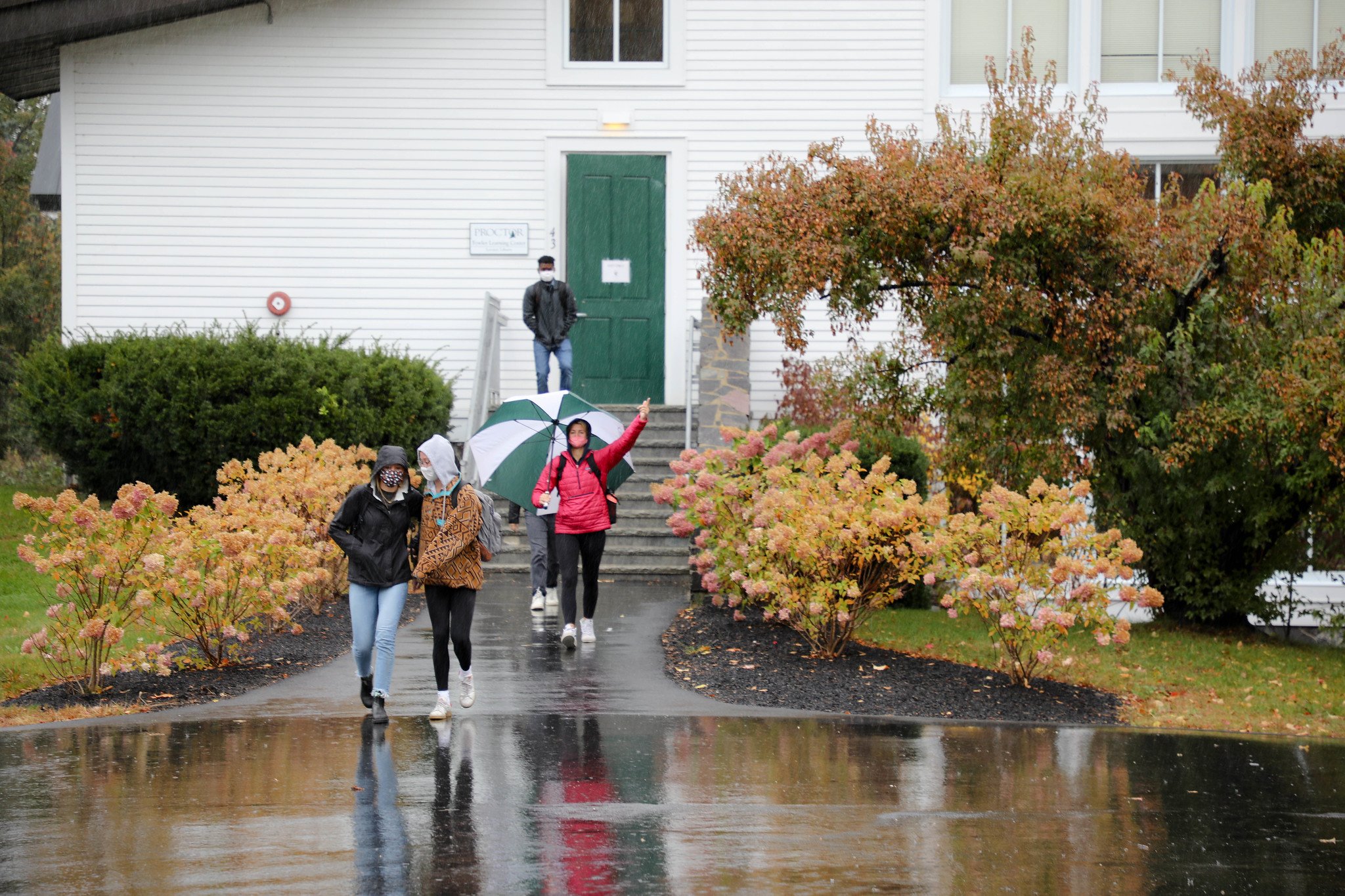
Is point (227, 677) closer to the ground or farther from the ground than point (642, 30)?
closer to the ground

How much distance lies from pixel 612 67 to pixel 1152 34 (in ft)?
20.6

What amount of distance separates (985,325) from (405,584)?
494 centimetres

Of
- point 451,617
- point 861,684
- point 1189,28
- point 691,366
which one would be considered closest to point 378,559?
point 451,617

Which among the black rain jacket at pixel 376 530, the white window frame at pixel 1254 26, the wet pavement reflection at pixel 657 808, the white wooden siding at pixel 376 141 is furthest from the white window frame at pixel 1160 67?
the black rain jacket at pixel 376 530

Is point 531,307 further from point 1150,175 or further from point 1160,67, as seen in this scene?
point 1160,67

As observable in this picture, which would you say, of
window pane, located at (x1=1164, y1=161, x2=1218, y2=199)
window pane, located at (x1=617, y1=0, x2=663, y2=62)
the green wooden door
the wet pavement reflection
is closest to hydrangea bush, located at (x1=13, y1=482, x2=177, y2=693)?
the wet pavement reflection

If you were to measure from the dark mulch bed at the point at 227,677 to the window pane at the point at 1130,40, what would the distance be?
10999 millimetres

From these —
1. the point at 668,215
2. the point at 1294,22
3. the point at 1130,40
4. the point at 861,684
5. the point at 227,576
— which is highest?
the point at 1294,22

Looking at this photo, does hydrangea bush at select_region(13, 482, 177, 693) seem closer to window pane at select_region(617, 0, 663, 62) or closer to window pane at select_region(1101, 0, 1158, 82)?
window pane at select_region(617, 0, 663, 62)

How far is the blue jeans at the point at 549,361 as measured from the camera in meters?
14.3

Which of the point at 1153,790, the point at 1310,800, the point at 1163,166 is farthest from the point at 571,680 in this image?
the point at 1163,166

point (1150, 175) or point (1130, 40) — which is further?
point (1150, 175)

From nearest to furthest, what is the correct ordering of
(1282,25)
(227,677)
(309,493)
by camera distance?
(227,677) < (309,493) < (1282,25)

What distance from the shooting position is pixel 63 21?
14.8 m
